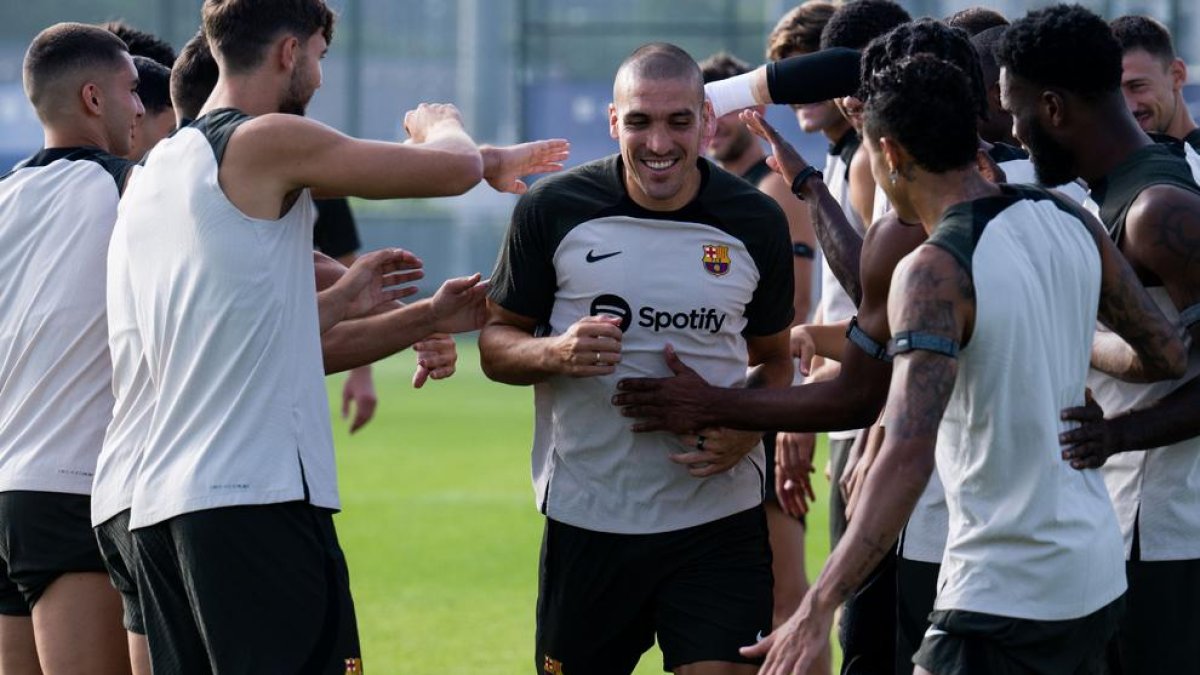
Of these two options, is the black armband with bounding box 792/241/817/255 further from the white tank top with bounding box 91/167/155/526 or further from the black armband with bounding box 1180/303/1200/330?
the white tank top with bounding box 91/167/155/526

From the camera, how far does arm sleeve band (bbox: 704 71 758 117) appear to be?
5.86 meters

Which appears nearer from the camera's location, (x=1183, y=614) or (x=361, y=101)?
(x=1183, y=614)

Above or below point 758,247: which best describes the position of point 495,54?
above

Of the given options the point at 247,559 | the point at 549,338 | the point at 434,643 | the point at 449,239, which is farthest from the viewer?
the point at 449,239

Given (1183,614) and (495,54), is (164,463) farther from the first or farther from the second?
(495,54)

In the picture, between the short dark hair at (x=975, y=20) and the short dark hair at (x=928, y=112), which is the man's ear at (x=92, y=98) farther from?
the short dark hair at (x=975, y=20)

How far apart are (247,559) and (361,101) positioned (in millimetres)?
28832

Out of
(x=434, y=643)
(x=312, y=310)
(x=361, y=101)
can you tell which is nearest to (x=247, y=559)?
(x=312, y=310)

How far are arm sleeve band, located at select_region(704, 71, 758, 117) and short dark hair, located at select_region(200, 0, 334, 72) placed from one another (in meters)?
1.48

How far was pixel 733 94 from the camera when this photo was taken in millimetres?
5879

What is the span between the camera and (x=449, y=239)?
3128 cm

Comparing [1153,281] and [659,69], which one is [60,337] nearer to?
[659,69]

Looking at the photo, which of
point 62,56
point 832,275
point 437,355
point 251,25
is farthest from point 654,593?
point 62,56

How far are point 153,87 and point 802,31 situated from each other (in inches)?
112
